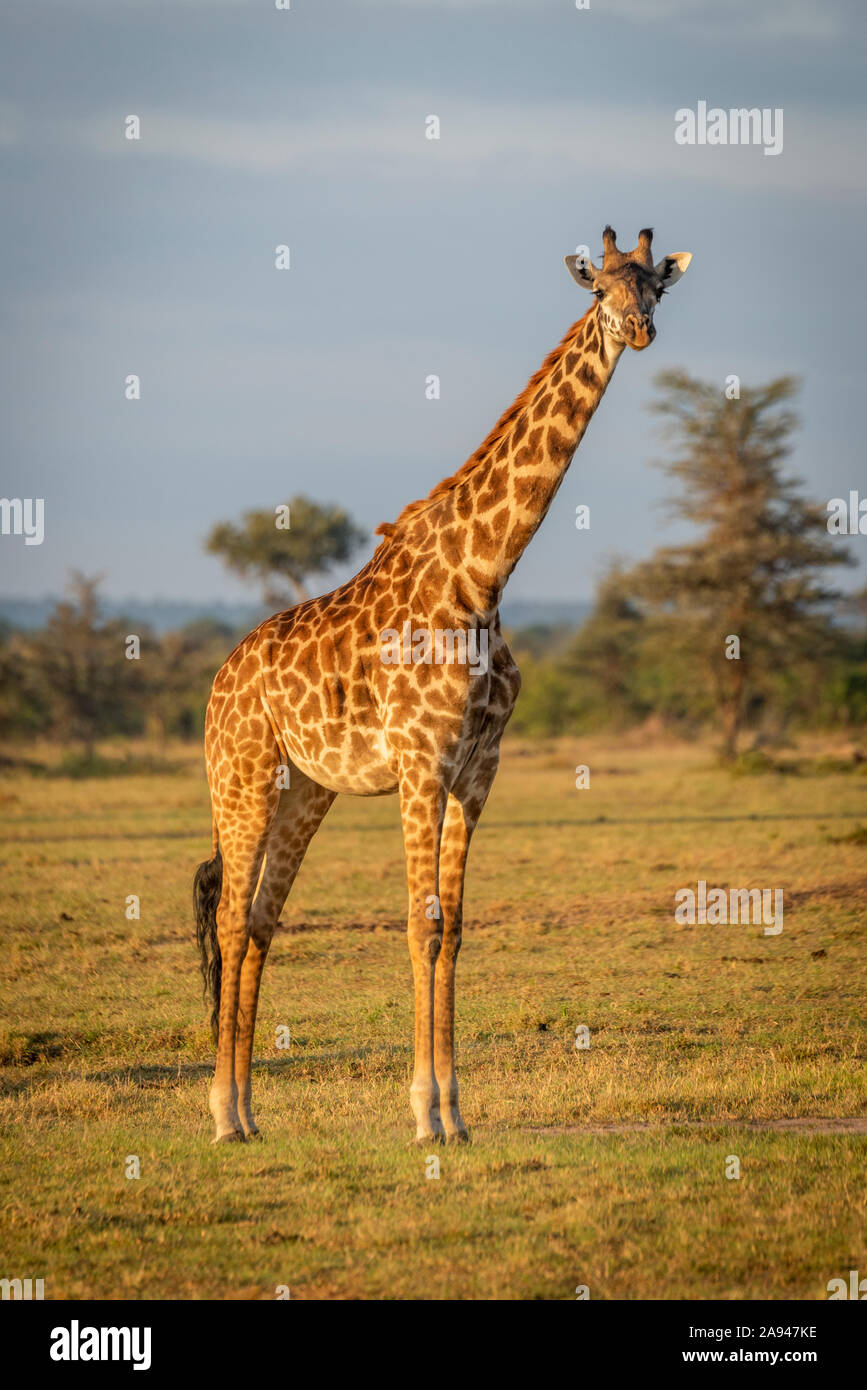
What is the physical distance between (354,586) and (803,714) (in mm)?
34627

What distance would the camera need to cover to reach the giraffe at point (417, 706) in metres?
7.02

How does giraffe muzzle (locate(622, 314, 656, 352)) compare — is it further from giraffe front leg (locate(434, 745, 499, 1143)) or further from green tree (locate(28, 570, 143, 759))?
green tree (locate(28, 570, 143, 759))

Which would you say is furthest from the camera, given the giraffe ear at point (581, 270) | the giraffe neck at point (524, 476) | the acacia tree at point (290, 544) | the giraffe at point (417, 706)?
the acacia tree at point (290, 544)

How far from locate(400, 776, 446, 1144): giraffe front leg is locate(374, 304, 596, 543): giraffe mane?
1583mm

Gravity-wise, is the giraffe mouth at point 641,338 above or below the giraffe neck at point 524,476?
above

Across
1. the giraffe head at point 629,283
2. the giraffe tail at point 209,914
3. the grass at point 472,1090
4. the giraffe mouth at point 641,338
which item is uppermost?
the giraffe head at point 629,283

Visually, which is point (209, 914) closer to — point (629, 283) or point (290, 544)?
point (629, 283)

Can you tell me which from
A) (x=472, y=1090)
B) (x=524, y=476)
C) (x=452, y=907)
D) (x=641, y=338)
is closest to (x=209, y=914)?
(x=452, y=907)

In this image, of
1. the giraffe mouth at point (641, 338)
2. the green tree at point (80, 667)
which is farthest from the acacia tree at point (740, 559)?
the giraffe mouth at point (641, 338)

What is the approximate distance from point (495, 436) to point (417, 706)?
60.8 inches

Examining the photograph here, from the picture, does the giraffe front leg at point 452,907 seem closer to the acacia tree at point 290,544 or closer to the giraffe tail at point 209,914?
the giraffe tail at point 209,914

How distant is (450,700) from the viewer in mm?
7008

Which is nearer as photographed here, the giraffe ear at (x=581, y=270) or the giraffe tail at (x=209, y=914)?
the giraffe ear at (x=581, y=270)

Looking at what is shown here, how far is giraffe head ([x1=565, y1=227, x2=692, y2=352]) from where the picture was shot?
6.70 meters
